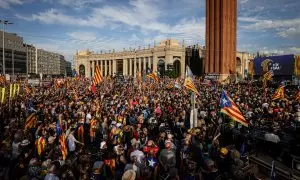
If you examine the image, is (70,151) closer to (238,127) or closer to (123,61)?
(238,127)

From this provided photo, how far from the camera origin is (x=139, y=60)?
86.8 meters

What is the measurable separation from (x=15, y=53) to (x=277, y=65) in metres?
110

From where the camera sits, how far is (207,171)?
19.5 feet

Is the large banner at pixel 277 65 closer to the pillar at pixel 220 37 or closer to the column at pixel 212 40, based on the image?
the pillar at pixel 220 37

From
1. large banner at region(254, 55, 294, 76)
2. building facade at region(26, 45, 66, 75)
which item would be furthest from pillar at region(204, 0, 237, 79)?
building facade at region(26, 45, 66, 75)

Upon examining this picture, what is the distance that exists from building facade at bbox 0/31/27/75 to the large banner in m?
97.1

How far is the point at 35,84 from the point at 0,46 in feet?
276

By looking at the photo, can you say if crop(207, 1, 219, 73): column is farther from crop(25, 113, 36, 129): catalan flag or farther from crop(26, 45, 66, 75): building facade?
crop(26, 45, 66, 75): building facade

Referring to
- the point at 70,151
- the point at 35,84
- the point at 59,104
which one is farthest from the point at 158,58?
the point at 70,151

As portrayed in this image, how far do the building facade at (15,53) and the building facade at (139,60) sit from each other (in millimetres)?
28081

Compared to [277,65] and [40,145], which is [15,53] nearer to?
[277,65]

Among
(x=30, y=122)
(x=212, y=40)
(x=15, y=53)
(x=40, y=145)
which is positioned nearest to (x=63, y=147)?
(x=40, y=145)

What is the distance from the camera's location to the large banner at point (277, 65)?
44.4 m

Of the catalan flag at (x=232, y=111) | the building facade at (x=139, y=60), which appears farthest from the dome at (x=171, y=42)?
the catalan flag at (x=232, y=111)
